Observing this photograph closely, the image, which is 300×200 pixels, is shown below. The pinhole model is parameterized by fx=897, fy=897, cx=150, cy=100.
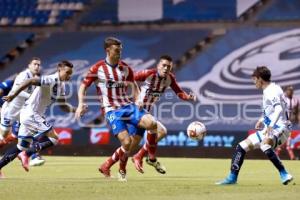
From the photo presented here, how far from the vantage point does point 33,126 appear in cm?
1454

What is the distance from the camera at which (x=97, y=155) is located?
25.5 meters

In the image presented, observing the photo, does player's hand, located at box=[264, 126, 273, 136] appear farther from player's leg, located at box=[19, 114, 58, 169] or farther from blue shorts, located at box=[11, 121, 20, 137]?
blue shorts, located at box=[11, 121, 20, 137]

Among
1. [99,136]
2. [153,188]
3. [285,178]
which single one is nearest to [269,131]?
[285,178]

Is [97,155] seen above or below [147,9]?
below

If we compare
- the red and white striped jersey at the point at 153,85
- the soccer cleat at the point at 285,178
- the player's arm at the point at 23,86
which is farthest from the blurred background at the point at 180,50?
the player's arm at the point at 23,86

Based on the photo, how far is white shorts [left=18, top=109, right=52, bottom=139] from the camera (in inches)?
570

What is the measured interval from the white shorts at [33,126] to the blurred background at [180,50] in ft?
33.6

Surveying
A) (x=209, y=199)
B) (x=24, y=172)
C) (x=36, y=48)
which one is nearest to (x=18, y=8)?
(x=36, y=48)

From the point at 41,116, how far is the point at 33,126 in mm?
278

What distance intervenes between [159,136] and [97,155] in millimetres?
10288

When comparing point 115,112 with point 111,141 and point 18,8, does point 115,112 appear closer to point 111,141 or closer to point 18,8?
point 111,141

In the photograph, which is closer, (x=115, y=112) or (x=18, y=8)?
(x=115, y=112)

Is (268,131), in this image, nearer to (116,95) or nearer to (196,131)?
(116,95)

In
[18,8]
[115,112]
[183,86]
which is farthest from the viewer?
[18,8]
